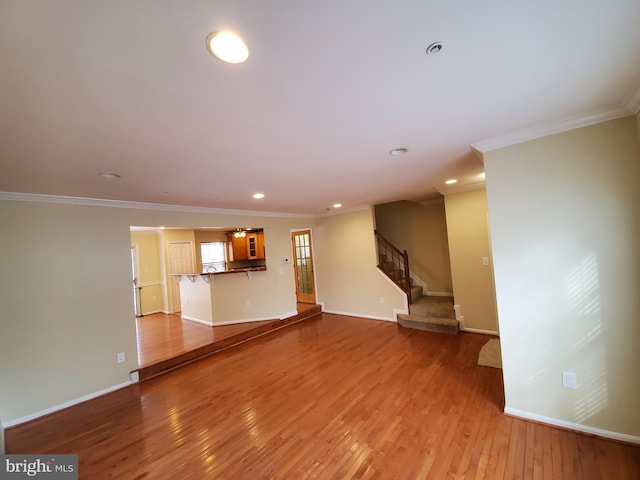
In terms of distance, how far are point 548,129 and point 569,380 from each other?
203cm

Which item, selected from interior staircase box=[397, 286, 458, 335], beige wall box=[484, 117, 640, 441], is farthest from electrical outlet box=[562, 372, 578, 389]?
interior staircase box=[397, 286, 458, 335]

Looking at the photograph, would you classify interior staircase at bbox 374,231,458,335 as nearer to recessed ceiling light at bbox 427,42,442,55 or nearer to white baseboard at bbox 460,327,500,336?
A: white baseboard at bbox 460,327,500,336

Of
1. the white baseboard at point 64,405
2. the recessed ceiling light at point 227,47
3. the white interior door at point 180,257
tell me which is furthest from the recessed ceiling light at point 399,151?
Result: the white interior door at point 180,257

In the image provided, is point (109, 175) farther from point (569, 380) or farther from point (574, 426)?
point (574, 426)

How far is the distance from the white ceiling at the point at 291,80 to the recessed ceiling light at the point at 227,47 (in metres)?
0.03

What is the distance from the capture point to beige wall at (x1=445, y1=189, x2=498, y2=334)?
4051 millimetres

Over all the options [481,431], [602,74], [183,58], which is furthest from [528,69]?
[481,431]

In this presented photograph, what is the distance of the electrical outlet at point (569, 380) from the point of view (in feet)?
6.58

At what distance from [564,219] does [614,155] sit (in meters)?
0.53

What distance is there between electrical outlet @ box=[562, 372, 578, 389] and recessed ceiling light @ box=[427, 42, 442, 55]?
2.60m

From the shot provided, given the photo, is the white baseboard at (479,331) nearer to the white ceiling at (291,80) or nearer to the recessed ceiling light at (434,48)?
the white ceiling at (291,80)

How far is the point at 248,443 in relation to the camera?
2.13m

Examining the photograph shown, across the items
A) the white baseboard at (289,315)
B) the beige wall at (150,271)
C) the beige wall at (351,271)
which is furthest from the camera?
the beige wall at (150,271)

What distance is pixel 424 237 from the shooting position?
233 inches
